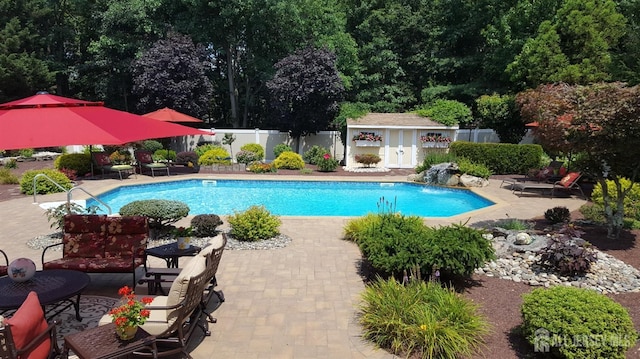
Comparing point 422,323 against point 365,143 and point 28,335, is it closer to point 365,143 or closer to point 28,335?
point 28,335

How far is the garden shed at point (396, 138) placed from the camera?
21.9 m

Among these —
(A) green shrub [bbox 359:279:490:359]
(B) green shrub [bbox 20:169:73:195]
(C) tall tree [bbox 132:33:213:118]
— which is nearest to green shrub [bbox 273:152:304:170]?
(C) tall tree [bbox 132:33:213:118]

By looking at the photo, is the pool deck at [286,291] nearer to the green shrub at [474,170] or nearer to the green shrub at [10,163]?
the green shrub at [474,170]

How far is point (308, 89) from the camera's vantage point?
22.4 metres

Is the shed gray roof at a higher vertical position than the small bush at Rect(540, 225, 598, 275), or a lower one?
higher

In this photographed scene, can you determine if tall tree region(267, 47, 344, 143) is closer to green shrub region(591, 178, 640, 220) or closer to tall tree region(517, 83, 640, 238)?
green shrub region(591, 178, 640, 220)

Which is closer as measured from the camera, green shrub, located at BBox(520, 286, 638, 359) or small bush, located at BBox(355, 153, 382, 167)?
green shrub, located at BBox(520, 286, 638, 359)

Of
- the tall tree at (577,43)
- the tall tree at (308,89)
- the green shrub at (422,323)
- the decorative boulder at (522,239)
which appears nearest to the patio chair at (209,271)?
the green shrub at (422,323)

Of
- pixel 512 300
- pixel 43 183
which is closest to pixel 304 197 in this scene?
pixel 43 183

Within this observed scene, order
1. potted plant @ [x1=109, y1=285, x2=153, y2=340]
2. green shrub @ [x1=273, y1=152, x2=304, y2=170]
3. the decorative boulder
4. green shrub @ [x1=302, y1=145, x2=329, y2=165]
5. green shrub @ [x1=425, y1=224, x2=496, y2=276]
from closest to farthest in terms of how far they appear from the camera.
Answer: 1. potted plant @ [x1=109, y1=285, x2=153, y2=340]
2. green shrub @ [x1=425, y1=224, x2=496, y2=276]
3. the decorative boulder
4. green shrub @ [x1=273, y1=152, x2=304, y2=170]
5. green shrub @ [x1=302, y1=145, x2=329, y2=165]

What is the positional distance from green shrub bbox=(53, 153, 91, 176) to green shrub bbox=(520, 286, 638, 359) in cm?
1834

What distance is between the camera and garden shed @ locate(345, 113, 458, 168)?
21859mm

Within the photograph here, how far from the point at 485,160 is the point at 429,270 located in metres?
15.0

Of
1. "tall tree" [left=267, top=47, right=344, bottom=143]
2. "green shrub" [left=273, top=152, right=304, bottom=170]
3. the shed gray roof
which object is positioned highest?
"tall tree" [left=267, top=47, right=344, bottom=143]
